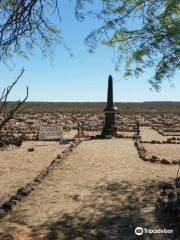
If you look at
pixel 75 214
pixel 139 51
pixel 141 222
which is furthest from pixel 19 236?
pixel 139 51

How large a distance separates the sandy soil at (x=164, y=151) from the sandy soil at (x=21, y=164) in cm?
428

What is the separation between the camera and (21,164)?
17188 millimetres

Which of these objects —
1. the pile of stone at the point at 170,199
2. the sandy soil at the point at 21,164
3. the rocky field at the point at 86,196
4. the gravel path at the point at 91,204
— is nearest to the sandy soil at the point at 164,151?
the rocky field at the point at 86,196

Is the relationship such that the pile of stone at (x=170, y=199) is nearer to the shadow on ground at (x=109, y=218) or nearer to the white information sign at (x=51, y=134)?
the shadow on ground at (x=109, y=218)

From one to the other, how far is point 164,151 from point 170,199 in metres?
11.5

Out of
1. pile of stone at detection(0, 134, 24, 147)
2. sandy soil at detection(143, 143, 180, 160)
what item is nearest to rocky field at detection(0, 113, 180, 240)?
sandy soil at detection(143, 143, 180, 160)

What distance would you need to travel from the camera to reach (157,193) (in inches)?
460

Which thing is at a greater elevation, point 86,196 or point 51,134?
point 51,134

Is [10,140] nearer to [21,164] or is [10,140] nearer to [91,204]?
[91,204]

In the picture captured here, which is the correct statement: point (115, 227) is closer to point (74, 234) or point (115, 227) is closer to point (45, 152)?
point (74, 234)

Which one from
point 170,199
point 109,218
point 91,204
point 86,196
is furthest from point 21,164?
point 109,218

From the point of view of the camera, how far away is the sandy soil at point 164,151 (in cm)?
1970

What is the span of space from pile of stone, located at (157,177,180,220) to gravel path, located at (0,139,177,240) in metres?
0.23

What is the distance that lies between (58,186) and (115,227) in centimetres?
396
